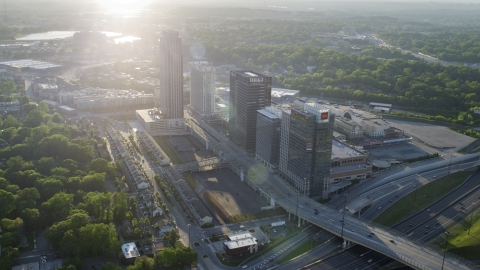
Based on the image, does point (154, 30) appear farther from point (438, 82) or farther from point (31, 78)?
point (438, 82)

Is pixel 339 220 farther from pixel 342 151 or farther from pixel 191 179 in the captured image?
pixel 191 179

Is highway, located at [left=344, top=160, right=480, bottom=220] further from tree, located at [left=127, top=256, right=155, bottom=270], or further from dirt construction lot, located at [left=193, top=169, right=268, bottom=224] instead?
tree, located at [left=127, top=256, right=155, bottom=270]

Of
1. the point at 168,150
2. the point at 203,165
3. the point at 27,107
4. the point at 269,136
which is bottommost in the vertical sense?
the point at 168,150

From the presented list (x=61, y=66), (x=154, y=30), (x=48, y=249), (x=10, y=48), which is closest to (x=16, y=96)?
(x=61, y=66)

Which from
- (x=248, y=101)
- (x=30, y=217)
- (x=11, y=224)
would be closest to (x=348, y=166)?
(x=248, y=101)

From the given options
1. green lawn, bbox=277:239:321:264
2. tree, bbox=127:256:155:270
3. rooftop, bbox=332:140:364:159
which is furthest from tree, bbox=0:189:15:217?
rooftop, bbox=332:140:364:159
